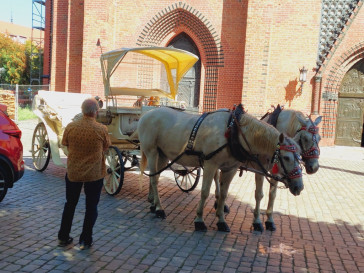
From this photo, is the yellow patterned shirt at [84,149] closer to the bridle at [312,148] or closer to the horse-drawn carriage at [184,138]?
the horse-drawn carriage at [184,138]

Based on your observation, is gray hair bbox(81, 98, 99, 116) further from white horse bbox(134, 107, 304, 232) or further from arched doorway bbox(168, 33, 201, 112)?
arched doorway bbox(168, 33, 201, 112)

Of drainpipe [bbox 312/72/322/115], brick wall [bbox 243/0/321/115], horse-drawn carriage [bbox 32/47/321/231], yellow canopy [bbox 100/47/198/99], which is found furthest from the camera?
drainpipe [bbox 312/72/322/115]

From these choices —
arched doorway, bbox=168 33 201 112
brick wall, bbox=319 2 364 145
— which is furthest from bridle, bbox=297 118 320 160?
arched doorway, bbox=168 33 201 112

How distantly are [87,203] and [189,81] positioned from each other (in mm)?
14014

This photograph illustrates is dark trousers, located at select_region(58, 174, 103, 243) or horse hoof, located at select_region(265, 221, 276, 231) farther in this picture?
horse hoof, located at select_region(265, 221, 276, 231)

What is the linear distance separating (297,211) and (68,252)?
402 cm

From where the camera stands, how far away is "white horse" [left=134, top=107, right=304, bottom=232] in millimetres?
4453

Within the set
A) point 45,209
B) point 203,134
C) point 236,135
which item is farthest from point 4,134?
point 236,135

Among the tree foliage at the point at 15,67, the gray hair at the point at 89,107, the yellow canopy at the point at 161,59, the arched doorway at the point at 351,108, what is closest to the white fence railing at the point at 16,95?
the yellow canopy at the point at 161,59

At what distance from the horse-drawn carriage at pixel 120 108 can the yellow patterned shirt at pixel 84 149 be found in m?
2.52

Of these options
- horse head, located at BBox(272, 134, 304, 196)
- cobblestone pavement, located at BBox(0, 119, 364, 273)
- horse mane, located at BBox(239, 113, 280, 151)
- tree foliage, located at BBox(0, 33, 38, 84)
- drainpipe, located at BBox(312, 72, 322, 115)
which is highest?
tree foliage, located at BBox(0, 33, 38, 84)

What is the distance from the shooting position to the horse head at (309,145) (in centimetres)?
489

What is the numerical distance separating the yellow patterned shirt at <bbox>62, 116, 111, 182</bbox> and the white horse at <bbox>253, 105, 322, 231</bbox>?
97.4 inches

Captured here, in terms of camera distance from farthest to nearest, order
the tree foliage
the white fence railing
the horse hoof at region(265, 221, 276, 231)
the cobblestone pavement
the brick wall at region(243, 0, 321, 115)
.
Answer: the tree foliage
the white fence railing
the brick wall at region(243, 0, 321, 115)
the horse hoof at region(265, 221, 276, 231)
the cobblestone pavement
